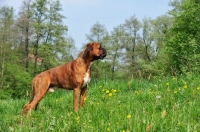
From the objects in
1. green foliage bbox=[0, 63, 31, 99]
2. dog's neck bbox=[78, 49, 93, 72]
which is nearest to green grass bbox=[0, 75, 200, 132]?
dog's neck bbox=[78, 49, 93, 72]

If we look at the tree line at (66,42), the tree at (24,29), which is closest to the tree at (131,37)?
the tree line at (66,42)

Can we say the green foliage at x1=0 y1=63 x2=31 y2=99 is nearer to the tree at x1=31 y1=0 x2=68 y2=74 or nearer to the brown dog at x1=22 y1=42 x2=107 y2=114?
the tree at x1=31 y1=0 x2=68 y2=74

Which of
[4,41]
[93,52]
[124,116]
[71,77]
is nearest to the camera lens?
[124,116]

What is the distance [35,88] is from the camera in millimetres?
7410

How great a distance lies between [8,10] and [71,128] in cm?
4521

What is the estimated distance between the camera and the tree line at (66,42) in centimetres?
2981

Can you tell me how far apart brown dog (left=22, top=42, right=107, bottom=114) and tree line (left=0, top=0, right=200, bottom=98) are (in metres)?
20.4

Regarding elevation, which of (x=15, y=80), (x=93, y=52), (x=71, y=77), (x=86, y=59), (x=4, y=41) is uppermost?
(x=4, y=41)

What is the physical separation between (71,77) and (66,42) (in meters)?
34.3

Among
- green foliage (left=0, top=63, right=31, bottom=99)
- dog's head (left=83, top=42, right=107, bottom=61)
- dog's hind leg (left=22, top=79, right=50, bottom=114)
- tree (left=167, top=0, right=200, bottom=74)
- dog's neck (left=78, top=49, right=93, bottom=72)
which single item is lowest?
green foliage (left=0, top=63, right=31, bottom=99)

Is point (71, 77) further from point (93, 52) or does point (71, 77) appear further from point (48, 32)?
point (48, 32)

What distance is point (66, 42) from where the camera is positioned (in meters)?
41.0

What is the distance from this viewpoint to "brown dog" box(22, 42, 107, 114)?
7008mm

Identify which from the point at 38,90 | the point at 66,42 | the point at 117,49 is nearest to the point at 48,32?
the point at 66,42
